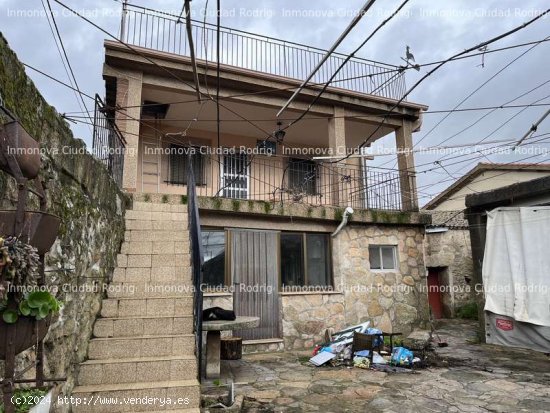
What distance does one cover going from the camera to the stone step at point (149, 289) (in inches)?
176

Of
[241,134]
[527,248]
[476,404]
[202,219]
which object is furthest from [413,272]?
[241,134]

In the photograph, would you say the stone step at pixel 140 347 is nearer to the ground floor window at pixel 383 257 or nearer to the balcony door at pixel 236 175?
the ground floor window at pixel 383 257

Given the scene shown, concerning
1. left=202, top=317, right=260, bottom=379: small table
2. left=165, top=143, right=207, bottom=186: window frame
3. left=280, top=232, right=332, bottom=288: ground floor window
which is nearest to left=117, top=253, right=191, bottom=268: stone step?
left=202, top=317, right=260, bottom=379: small table

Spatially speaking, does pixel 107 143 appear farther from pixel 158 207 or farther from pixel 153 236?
pixel 153 236

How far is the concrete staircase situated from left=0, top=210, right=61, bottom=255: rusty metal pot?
77.2 inches

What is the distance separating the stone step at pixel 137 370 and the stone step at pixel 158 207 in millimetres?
3107

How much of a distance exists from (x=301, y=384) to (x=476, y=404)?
2146 mm

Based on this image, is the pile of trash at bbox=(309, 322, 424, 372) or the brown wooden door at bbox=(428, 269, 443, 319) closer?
the pile of trash at bbox=(309, 322, 424, 372)

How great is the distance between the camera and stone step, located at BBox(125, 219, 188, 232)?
5645 mm

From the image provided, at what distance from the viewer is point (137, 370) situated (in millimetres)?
3496

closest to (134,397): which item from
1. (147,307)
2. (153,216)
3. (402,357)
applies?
(147,307)

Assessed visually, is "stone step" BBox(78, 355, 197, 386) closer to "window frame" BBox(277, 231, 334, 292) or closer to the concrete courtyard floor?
the concrete courtyard floor

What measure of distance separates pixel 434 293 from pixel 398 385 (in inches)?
356

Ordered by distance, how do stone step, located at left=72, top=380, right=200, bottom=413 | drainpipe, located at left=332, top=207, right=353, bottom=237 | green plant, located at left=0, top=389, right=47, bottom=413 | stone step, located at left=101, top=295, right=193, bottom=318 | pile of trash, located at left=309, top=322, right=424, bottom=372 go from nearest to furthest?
green plant, located at left=0, top=389, right=47, bottom=413, stone step, located at left=72, top=380, right=200, bottom=413, stone step, located at left=101, top=295, right=193, bottom=318, pile of trash, located at left=309, top=322, right=424, bottom=372, drainpipe, located at left=332, top=207, right=353, bottom=237
